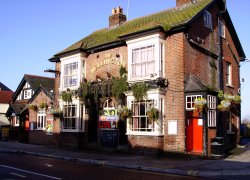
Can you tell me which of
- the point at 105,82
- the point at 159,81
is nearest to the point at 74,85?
the point at 105,82

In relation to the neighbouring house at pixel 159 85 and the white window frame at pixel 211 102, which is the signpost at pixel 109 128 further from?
the white window frame at pixel 211 102

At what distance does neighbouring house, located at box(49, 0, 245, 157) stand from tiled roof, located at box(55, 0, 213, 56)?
0.28ft

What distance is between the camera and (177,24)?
1798 centimetres

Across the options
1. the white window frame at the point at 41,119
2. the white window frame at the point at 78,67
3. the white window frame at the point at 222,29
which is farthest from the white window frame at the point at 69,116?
the white window frame at the point at 222,29

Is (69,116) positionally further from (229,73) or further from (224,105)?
(229,73)

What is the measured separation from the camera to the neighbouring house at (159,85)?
17641 mm

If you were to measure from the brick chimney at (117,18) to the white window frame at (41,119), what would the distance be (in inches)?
354

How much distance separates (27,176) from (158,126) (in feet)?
27.8

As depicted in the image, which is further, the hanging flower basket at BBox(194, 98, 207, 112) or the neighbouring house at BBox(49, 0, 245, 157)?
the neighbouring house at BBox(49, 0, 245, 157)

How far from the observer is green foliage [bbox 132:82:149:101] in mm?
18266

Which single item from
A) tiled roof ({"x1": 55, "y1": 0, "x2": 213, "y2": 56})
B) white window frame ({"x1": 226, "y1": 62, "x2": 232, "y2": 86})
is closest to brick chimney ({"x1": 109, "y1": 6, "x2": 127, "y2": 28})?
tiled roof ({"x1": 55, "y1": 0, "x2": 213, "y2": 56})

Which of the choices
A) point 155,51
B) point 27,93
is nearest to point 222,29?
point 155,51

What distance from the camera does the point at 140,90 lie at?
18.3 meters

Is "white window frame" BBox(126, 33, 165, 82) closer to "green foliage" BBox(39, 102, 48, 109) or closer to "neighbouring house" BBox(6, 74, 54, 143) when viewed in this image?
"green foliage" BBox(39, 102, 48, 109)
